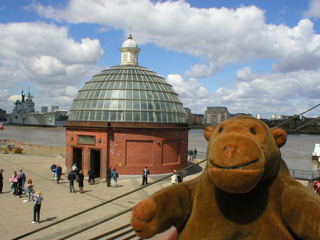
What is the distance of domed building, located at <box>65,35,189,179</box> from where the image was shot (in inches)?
811

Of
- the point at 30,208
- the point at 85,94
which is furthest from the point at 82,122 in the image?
the point at 30,208

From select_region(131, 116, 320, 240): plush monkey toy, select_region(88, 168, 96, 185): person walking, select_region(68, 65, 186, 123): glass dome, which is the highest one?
select_region(68, 65, 186, 123): glass dome

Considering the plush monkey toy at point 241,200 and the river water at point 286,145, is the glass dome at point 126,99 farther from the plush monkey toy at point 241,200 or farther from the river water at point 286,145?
the plush monkey toy at point 241,200

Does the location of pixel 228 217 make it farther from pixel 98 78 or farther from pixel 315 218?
pixel 98 78

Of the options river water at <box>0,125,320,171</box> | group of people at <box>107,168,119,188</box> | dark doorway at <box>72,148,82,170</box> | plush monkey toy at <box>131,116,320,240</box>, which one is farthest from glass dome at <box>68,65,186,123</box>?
plush monkey toy at <box>131,116,320,240</box>

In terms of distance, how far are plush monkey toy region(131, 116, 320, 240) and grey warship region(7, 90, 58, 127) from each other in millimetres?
156573

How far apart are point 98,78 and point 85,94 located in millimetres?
1960

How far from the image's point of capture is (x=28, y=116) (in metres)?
154

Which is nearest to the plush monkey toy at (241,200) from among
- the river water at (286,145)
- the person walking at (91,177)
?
the person walking at (91,177)

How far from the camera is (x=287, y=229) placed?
3645mm

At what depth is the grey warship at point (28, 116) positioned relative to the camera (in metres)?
150

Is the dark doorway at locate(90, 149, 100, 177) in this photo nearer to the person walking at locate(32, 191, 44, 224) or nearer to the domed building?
the domed building

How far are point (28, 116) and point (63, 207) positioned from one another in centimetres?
15599

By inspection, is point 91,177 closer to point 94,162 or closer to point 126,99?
point 94,162
